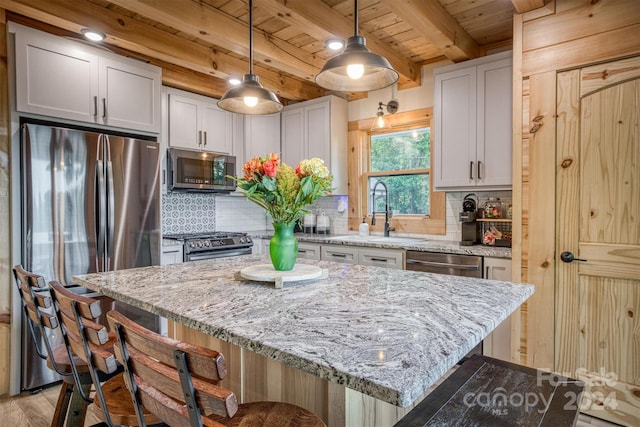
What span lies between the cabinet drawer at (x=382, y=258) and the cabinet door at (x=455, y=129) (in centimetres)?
72

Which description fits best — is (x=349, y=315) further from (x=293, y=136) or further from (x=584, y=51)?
(x=293, y=136)

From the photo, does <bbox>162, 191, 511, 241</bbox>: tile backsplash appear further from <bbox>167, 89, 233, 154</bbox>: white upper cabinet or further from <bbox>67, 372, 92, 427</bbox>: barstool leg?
<bbox>67, 372, 92, 427</bbox>: barstool leg

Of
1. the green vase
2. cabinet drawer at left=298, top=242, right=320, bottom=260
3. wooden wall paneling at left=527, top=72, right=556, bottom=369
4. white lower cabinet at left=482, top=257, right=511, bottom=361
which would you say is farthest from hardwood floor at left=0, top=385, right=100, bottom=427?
wooden wall paneling at left=527, top=72, right=556, bottom=369

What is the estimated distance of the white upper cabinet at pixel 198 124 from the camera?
12.0 ft

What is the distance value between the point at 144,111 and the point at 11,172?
104 cm

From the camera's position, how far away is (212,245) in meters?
3.60

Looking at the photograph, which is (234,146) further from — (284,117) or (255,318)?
(255,318)

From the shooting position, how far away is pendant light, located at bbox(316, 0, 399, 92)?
5.27 ft

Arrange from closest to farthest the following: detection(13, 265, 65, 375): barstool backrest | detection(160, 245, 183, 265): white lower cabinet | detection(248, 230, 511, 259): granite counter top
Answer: detection(13, 265, 65, 375): barstool backrest
detection(248, 230, 511, 259): granite counter top
detection(160, 245, 183, 265): white lower cabinet

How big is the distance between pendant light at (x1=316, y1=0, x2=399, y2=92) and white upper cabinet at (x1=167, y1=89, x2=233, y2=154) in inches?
86.4

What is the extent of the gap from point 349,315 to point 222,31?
2.41 m

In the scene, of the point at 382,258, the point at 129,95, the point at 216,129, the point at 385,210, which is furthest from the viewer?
the point at 385,210

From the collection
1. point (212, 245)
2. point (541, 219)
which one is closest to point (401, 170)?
point (541, 219)

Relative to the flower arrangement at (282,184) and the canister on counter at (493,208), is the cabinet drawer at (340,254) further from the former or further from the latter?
the flower arrangement at (282,184)
